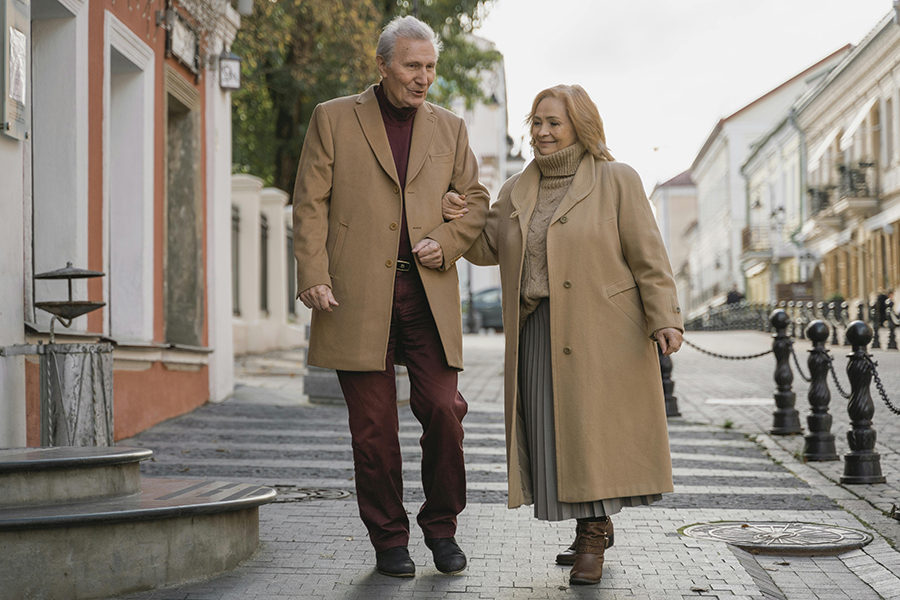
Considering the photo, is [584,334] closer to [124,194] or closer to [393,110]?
[393,110]

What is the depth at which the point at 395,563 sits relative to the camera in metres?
4.45

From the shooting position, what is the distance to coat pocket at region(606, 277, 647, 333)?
14.9 ft

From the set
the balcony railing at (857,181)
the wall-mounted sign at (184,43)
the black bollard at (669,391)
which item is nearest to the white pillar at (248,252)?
the wall-mounted sign at (184,43)

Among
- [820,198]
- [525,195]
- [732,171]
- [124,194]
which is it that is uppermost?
[732,171]

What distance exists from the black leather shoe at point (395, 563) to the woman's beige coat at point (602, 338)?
479mm

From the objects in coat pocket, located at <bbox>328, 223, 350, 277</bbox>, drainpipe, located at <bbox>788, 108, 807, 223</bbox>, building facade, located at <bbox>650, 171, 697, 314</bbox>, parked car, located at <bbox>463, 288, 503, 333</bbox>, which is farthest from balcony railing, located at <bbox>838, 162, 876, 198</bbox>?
building facade, located at <bbox>650, 171, 697, 314</bbox>

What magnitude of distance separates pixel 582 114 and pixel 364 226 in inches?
39.5

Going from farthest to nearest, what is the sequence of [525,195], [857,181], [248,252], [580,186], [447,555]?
[857,181] < [248,252] < [525,195] < [580,186] < [447,555]

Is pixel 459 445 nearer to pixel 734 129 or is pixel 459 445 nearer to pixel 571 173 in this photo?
pixel 571 173

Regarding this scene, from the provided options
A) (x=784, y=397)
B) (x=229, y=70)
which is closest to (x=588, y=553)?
(x=784, y=397)

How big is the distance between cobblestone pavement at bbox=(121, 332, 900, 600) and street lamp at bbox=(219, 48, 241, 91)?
3380 millimetres

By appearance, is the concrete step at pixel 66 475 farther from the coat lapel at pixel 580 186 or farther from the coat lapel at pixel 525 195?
the coat lapel at pixel 580 186

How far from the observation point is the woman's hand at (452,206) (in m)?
4.70

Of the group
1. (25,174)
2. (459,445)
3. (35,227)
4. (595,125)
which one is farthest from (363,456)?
(35,227)
